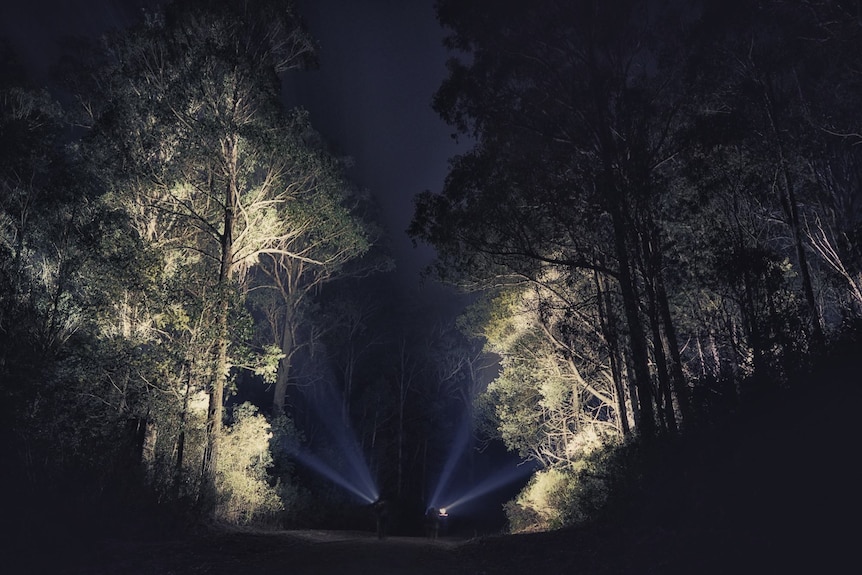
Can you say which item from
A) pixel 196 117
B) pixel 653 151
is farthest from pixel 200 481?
pixel 653 151

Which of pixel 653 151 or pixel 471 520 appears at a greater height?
pixel 653 151

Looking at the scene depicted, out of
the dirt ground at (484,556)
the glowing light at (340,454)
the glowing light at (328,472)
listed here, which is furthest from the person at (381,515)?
the glowing light at (328,472)

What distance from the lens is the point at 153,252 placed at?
1291cm

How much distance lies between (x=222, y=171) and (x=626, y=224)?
35.3ft

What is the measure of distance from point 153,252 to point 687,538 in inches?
503

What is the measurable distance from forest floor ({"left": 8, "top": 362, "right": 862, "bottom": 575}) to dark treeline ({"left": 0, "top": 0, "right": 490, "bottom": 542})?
1805mm

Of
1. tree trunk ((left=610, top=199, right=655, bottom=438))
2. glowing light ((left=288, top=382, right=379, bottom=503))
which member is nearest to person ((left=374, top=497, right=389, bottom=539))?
tree trunk ((left=610, top=199, right=655, bottom=438))

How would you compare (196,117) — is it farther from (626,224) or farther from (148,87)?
(626,224)

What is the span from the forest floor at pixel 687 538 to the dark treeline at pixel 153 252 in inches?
71.1

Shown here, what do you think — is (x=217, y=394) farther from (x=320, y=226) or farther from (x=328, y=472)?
(x=328, y=472)

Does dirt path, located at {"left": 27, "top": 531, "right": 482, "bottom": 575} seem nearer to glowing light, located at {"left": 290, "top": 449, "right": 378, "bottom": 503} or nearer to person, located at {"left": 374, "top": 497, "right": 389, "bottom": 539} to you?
person, located at {"left": 374, "top": 497, "right": 389, "bottom": 539}

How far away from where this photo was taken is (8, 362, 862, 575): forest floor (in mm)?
4133

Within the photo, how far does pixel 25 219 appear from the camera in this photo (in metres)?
12.4

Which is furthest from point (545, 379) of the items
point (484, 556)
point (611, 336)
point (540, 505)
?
point (484, 556)
